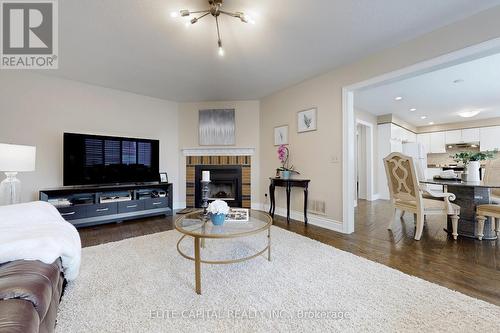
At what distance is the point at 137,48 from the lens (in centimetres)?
258

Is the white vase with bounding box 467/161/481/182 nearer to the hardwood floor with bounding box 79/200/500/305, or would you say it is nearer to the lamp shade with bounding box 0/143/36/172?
the hardwood floor with bounding box 79/200/500/305

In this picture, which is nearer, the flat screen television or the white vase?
the white vase

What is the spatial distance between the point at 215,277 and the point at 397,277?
1504mm

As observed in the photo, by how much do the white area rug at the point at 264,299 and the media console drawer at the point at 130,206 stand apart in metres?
1.49

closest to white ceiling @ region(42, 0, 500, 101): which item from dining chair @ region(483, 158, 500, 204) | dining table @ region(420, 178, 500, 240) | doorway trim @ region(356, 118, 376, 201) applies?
dining table @ region(420, 178, 500, 240)

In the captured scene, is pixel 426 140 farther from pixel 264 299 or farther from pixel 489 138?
pixel 264 299

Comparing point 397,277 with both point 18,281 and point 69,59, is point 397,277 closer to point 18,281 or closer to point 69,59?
point 18,281

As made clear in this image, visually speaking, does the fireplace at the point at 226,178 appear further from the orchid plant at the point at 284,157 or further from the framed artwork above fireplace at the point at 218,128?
the orchid plant at the point at 284,157

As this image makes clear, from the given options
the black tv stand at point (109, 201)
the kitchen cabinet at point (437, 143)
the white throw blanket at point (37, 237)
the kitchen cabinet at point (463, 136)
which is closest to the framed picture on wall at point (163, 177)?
the black tv stand at point (109, 201)

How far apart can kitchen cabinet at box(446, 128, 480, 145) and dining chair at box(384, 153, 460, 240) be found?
16.8 feet

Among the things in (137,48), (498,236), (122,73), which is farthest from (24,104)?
(498,236)

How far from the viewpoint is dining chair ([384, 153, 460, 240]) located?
263cm

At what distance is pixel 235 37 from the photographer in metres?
2.38

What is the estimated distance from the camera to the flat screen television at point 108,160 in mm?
3316
